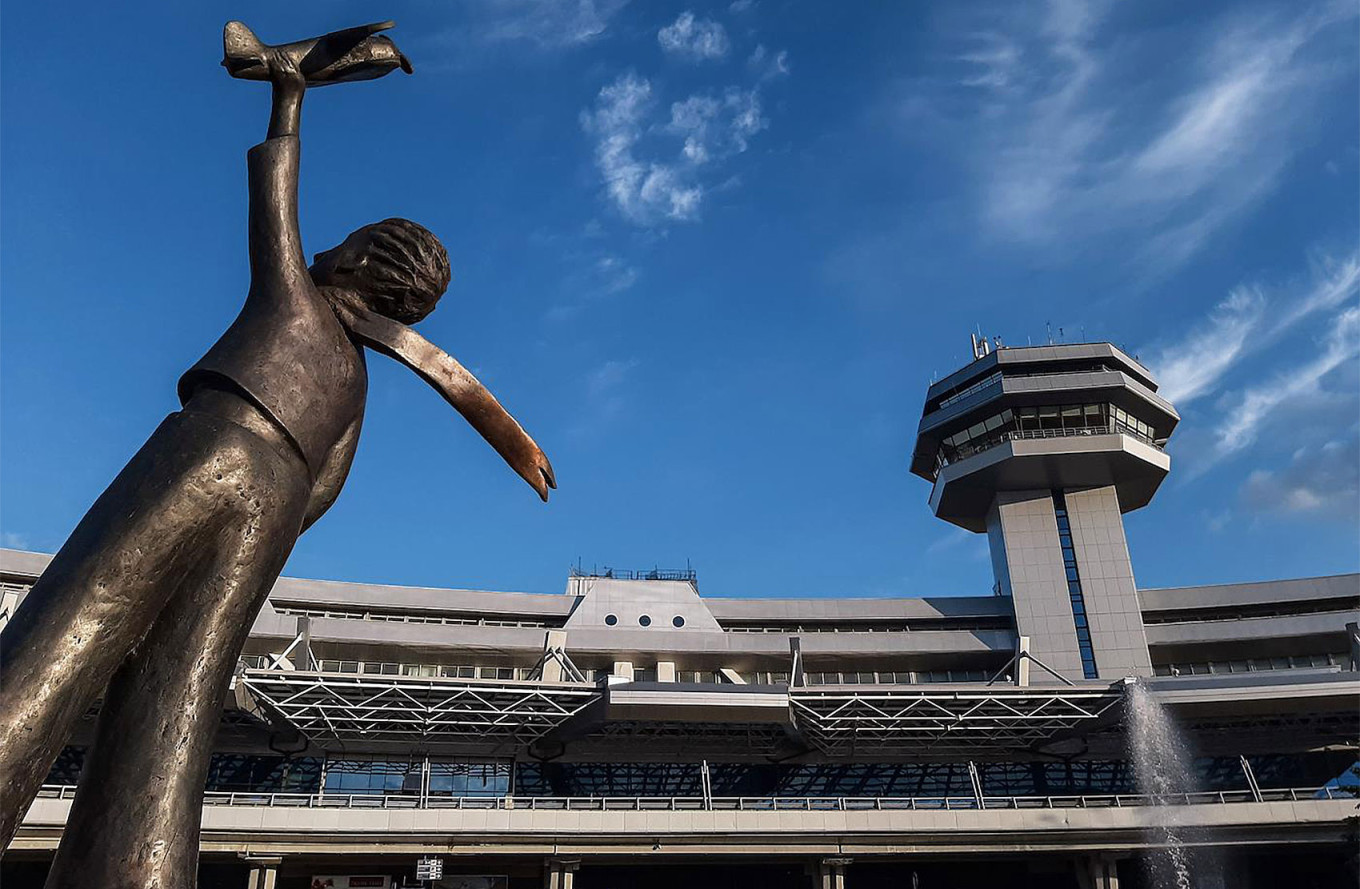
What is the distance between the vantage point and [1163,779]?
3519cm

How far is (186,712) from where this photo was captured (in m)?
3.49

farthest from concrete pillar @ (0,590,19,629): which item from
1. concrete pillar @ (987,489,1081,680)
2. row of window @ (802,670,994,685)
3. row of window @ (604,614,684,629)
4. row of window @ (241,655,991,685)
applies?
concrete pillar @ (987,489,1081,680)

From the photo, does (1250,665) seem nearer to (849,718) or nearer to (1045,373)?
(1045,373)

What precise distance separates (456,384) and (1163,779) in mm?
38023

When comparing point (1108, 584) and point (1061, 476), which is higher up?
point (1061, 476)

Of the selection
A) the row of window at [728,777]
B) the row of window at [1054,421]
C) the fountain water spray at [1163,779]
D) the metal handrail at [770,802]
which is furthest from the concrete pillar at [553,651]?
the row of window at [1054,421]

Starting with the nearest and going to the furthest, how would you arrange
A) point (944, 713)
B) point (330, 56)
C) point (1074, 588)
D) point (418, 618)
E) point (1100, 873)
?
point (330, 56), point (1100, 873), point (944, 713), point (1074, 588), point (418, 618)

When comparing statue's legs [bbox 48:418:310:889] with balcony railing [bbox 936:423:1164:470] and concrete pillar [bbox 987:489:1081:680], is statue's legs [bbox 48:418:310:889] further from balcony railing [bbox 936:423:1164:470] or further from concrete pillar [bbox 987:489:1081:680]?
balcony railing [bbox 936:423:1164:470]

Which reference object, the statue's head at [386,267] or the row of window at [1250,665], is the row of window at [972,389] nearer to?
the row of window at [1250,665]

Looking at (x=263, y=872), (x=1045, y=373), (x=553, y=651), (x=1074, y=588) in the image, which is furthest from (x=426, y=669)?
(x=1045, y=373)

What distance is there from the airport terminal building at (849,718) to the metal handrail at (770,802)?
0.66ft

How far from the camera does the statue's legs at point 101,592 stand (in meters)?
3.03

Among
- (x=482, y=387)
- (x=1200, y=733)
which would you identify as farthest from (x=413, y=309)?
(x=1200, y=733)

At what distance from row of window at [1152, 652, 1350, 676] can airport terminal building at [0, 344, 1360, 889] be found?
14 centimetres
